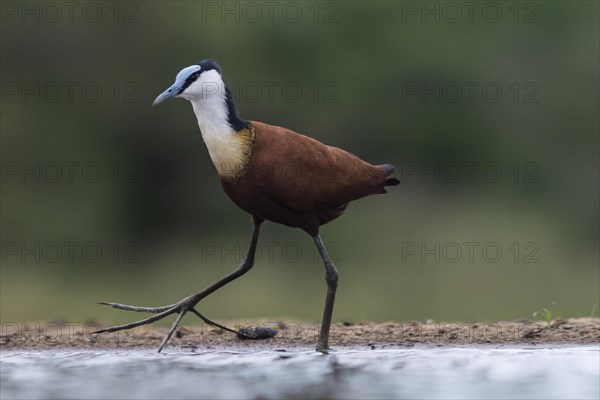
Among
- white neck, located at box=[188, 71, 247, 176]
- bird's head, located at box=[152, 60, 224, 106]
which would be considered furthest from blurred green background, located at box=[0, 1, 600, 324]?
bird's head, located at box=[152, 60, 224, 106]

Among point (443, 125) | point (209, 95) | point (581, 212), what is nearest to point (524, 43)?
point (443, 125)

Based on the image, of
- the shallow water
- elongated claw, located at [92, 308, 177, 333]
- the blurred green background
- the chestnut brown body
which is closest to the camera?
the shallow water

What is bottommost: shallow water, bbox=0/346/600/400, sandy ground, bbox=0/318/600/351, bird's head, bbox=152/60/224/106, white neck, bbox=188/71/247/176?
shallow water, bbox=0/346/600/400

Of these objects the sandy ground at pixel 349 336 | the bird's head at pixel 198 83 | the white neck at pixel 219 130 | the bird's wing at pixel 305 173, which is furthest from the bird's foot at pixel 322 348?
the bird's head at pixel 198 83

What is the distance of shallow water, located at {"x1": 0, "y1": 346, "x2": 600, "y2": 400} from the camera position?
6043mm

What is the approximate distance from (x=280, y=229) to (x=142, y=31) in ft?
11.6

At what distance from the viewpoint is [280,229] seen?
1277 cm

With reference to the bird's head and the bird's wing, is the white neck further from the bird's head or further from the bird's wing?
the bird's wing

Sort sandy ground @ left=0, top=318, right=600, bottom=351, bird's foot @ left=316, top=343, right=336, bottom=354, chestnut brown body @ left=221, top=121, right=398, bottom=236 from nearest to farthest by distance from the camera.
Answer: chestnut brown body @ left=221, top=121, right=398, bottom=236 → bird's foot @ left=316, top=343, right=336, bottom=354 → sandy ground @ left=0, top=318, right=600, bottom=351

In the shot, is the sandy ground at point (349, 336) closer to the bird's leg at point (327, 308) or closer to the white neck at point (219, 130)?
the bird's leg at point (327, 308)

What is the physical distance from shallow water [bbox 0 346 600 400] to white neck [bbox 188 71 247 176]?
1.14 meters

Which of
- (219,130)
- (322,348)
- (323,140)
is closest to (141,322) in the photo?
(322,348)

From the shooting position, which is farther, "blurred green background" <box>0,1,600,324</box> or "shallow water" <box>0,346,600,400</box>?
"blurred green background" <box>0,1,600,324</box>

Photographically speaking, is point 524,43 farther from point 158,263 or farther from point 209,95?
point 209,95
